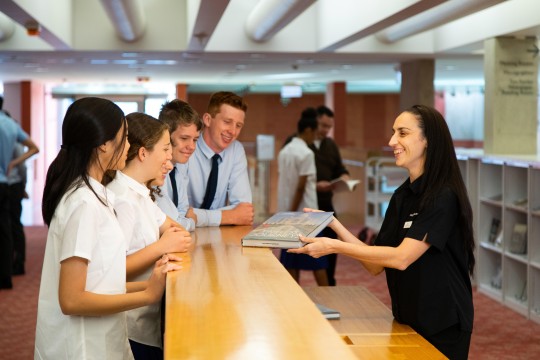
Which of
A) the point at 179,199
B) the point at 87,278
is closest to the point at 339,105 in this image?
the point at 179,199

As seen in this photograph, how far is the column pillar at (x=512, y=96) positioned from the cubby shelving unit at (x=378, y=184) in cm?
172

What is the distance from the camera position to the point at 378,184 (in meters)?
12.0

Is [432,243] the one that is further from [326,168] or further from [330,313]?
[326,168]

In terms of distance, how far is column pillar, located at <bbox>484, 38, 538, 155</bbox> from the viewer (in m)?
9.41

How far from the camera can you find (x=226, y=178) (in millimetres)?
4340

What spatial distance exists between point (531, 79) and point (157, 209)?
7043 millimetres

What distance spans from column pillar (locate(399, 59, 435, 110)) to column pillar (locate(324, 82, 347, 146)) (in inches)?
293

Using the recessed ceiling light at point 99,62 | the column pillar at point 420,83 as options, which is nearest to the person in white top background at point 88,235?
the column pillar at point 420,83

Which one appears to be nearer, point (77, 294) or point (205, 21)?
point (77, 294)

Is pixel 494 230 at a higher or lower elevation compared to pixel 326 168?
lower

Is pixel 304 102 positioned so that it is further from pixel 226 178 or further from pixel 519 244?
pixel 226 178

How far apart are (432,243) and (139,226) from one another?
1033mm

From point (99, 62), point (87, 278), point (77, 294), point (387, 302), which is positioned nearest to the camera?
point (77, 294)

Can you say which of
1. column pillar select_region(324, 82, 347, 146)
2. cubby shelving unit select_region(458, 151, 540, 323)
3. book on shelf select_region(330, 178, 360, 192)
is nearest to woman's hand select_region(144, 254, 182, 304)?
book on shelf select_region(330, 178, 360, 192)
